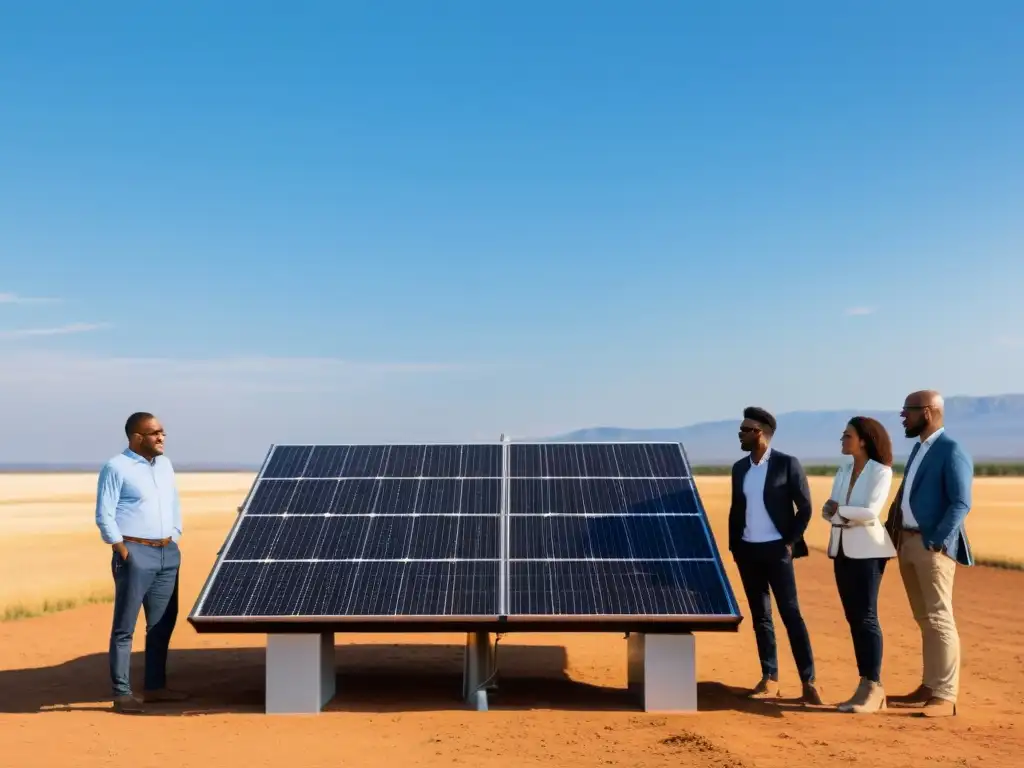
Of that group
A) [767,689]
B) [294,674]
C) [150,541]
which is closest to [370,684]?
[294,674]

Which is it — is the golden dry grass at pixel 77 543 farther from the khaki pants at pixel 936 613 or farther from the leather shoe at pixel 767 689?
the khaki pants at pixel 936 613

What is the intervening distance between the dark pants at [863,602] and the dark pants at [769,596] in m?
0.44

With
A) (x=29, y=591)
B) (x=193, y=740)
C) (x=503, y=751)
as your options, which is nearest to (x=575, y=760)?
(x=503, y=751)

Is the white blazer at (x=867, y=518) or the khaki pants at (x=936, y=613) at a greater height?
the white blazer at (x=867, y=518)

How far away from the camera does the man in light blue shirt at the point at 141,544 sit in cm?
912

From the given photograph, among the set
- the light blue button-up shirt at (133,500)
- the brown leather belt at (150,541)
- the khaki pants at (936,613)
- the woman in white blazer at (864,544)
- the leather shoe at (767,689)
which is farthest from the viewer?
the leather shoe at (767,689)

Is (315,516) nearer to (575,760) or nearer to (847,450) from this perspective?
(575,760)

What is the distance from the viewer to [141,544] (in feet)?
30.7

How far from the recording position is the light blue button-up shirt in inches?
355

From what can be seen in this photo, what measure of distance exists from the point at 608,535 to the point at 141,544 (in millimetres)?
4346

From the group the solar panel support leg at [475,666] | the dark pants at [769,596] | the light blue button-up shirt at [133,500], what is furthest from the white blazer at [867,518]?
the light blue button-up shirt at [133,500]

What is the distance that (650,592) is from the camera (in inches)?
340

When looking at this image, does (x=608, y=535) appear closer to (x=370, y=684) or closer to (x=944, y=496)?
(x=944, y=496)

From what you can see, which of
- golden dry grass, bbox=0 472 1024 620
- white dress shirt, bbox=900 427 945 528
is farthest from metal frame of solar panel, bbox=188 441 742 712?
golden dry grass, bbox=0 472 1024 620
